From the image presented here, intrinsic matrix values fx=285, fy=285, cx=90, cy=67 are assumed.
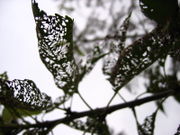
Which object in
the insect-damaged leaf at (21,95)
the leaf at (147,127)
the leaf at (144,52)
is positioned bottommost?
the leaf at (147,127)

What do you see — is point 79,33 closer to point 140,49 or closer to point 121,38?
point 121,38

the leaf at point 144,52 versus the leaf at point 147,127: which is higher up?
the leaf at point 144,52

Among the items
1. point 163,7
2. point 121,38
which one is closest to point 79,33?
point 121,38

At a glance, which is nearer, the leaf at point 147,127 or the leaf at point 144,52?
the leaf at point 144,52

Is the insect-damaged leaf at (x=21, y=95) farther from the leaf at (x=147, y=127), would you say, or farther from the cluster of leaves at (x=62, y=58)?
the leaf at (x=147, y=127)

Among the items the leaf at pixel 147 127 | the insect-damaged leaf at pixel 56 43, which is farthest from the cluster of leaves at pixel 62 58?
the leaf at pixel 147 127
